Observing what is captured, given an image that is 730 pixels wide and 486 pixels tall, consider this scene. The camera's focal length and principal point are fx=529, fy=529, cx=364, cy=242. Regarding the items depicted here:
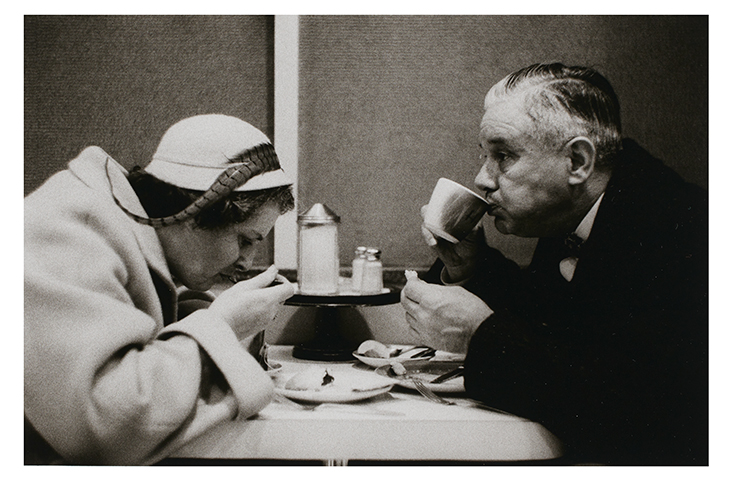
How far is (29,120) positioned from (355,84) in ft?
2.05

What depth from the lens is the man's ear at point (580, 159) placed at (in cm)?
89

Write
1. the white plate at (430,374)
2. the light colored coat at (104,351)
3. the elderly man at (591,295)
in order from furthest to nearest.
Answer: the white plate at (430,374) < the elderly man at (591,295) < the light colored coat at (104,351)

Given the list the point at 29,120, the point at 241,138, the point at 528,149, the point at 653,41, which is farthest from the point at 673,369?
the point at 29,120

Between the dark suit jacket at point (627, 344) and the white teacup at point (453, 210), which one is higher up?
the white teacup at point (453, 210)

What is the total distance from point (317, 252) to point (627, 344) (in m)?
0.59

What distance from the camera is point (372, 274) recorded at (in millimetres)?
1109

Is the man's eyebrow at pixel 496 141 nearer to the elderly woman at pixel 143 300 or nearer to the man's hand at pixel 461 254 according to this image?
the man's hand at pixel 461 254

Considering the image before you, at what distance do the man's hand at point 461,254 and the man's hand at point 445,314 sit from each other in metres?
0.20

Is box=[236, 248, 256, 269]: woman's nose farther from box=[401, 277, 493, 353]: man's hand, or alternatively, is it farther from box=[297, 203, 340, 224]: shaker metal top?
box=[401, 277, 493, 353]: man's hand

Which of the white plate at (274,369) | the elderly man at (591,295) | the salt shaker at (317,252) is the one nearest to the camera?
the elderly man at (591,295)

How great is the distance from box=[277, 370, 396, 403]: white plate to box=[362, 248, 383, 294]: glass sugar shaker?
0.77 feet

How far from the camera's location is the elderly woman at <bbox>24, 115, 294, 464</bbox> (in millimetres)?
667

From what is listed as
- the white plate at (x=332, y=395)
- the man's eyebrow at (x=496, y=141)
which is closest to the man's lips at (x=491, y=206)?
the man's eyebrow at (x=496, y=141)

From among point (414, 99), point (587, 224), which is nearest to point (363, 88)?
point (414, 99)
